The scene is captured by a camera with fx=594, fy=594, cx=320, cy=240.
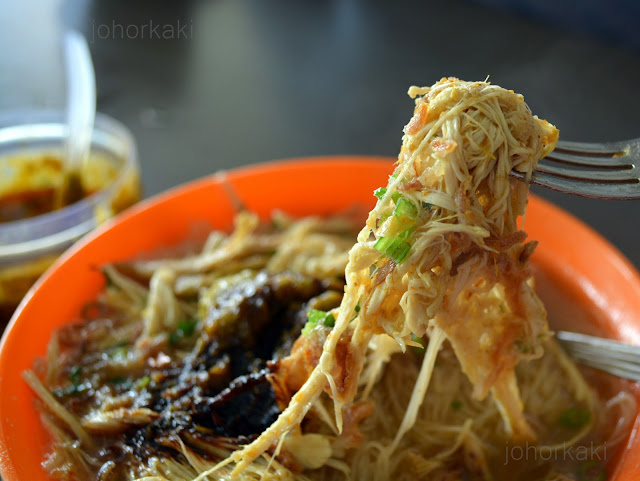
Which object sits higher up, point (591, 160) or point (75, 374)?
point (591, 160)

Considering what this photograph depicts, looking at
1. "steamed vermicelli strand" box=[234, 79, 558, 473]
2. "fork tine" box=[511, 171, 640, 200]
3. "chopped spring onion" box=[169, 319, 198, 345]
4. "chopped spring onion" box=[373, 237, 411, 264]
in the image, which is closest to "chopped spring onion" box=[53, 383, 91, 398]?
"chopped spring onion" box=[169, 319, 198, 345]

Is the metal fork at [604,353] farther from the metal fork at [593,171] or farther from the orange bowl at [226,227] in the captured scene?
the metal fork at [593,171]

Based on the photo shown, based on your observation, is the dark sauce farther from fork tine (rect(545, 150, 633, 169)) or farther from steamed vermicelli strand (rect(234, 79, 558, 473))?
fork tine (rect(545, 150, 633, 169))

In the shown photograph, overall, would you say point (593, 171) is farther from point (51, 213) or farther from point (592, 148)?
point (51, 213)

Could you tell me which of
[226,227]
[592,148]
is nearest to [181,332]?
[226,227]

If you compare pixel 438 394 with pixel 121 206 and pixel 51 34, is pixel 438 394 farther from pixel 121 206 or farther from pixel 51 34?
pixel 51 34

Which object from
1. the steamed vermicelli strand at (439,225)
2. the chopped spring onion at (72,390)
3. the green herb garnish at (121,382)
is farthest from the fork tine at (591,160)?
the chopped spring onion at (72,390)
